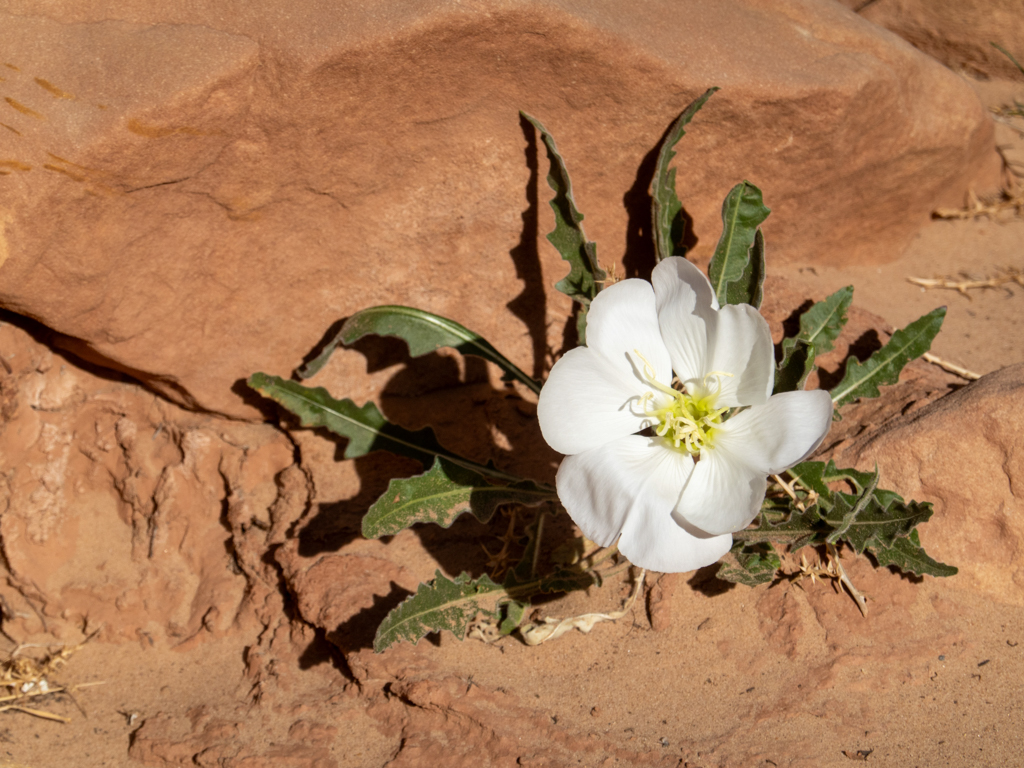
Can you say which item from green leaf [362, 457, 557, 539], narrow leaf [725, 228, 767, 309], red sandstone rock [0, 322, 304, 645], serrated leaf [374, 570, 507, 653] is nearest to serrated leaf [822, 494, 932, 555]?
narrow leaf [725, 228, 767, 309]

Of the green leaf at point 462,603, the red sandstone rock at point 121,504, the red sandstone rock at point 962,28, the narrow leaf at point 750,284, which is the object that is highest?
the red sandstone rock at point 962,28

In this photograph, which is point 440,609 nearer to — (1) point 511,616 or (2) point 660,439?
(1) point 511,616

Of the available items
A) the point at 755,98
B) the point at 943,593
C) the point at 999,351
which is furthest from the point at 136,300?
the point at 999,351

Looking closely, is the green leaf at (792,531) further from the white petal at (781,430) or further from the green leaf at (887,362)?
the green leaf at (887,362)

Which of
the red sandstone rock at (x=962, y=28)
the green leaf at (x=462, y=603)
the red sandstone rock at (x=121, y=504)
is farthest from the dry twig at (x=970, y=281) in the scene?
the red sandstone rock at (x=121, y=504)

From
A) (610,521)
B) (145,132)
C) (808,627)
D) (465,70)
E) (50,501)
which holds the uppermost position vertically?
(465,70)

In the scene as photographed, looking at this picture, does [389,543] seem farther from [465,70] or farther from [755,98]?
[755,98]
